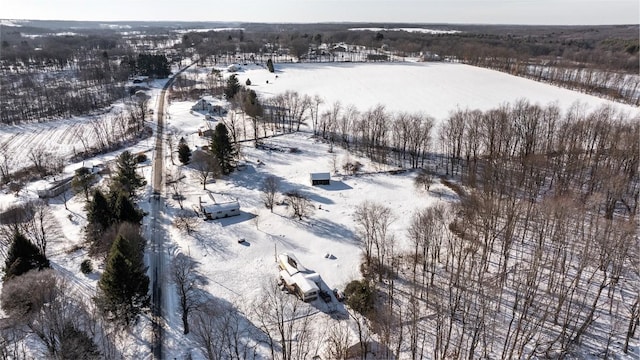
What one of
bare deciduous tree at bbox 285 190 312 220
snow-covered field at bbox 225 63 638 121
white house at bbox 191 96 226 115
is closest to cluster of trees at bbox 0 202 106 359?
bare deciduous tree at bbox 285 190 312 220

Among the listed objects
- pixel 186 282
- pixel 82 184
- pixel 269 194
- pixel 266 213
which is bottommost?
pixel 186 282

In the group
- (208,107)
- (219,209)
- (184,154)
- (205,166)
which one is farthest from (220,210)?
(208,107)

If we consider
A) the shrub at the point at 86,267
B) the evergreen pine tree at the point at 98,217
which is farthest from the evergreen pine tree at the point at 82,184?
the shrub at the point at 86,267

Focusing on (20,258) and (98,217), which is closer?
(20,258)

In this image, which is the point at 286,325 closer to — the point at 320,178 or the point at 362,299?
the point at 362,299

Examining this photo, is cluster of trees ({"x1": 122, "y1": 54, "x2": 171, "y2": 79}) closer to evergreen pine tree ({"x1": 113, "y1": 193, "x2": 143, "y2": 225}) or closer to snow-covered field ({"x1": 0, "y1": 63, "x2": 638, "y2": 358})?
snow-covered field ({"x1": 0, "y1": 63, "x2": 638, "y2": 358})

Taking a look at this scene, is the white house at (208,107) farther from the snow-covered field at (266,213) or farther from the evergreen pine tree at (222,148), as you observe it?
the evergreen pine tree at (222,148)
